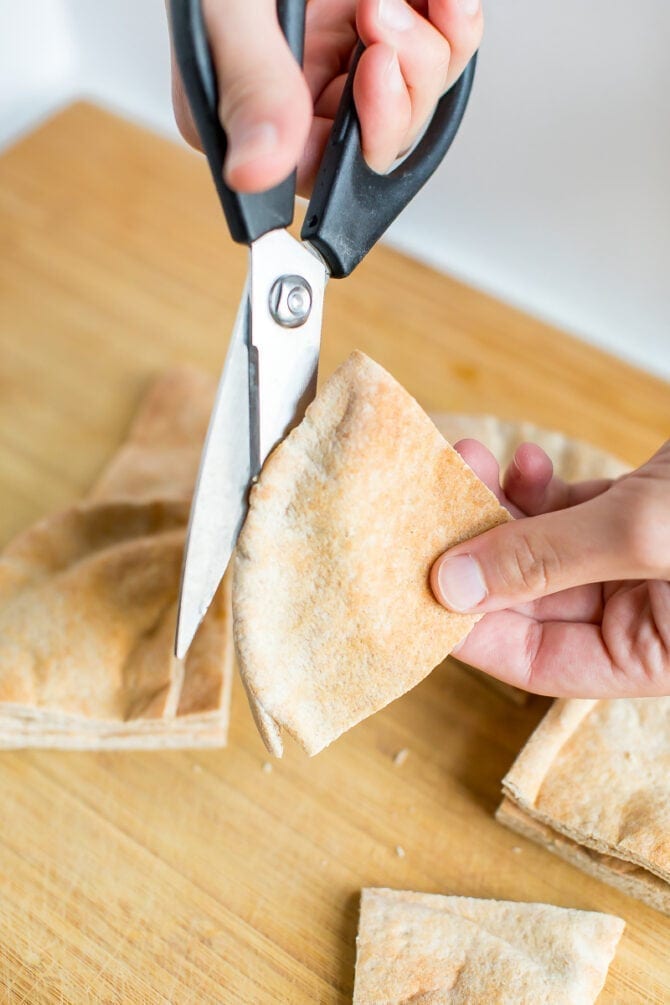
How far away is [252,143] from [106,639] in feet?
2.47

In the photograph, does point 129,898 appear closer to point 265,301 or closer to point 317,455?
point 317,455

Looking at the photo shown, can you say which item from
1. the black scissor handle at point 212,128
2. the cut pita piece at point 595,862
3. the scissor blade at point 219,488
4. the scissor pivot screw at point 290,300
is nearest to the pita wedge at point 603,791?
the cut pita piece at point 595,862

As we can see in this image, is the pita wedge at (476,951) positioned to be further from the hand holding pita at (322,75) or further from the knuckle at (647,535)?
the hand holding pita at (322,75)

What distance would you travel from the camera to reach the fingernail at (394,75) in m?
1.08

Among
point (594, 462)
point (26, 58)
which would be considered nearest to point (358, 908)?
point (594, 462)

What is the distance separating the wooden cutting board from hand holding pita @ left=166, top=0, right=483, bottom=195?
0.57 m

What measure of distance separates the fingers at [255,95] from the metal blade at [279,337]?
0.12 meters

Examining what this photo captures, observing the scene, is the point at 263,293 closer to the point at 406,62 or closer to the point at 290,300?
the point at 290,300

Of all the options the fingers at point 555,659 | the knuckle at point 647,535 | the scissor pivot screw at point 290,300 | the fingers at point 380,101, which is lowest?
the fingers at point 555,659

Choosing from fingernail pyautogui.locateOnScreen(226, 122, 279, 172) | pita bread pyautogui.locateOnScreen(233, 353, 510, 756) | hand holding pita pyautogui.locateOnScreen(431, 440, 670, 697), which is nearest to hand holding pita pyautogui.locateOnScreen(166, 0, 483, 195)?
fingernail pyautogui.locateOnScreen(226, 122, 279, 172)

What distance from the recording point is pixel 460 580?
105cm

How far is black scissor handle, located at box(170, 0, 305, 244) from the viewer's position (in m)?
0.90

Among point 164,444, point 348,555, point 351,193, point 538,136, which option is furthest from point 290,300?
point 538,136

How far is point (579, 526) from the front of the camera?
1019mm
